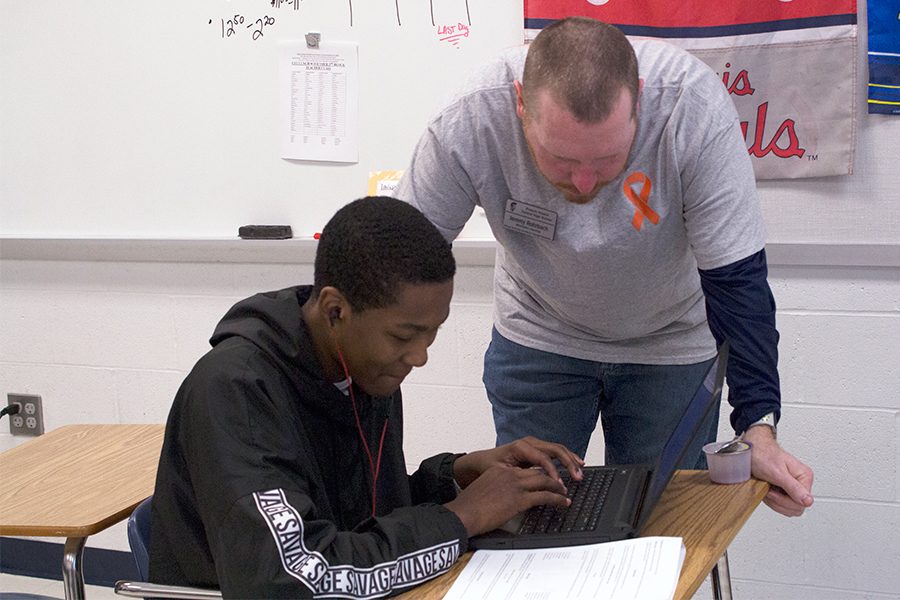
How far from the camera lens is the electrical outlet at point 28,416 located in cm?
304

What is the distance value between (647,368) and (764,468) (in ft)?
1.26

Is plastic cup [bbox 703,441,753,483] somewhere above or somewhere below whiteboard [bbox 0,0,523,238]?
below

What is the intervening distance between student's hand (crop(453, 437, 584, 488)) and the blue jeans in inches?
14.9

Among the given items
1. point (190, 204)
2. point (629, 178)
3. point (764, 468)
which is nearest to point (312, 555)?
point (764, 468)

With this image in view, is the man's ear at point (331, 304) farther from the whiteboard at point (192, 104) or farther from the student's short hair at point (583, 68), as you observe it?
the whiteboard at point (192, 104)

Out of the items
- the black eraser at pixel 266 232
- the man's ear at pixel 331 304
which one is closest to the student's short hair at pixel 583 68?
the man's ear at pixel 331 304

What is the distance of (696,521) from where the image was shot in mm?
1300

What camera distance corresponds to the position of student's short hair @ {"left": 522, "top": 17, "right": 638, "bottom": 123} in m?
1.36

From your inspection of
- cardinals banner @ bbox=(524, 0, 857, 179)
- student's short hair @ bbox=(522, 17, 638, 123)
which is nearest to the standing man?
student's short hair @ bbox=(522, 17, 638, 123)

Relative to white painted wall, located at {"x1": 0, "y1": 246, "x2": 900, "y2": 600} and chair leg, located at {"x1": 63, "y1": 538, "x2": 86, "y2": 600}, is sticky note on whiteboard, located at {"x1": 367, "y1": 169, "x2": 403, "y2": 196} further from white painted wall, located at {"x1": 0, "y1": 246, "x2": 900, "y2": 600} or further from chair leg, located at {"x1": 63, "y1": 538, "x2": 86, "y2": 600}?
chair leg, located at {"x1": 63, "y1": 538, "x2": 86, "y2": 600}

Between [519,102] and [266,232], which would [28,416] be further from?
[519,102]

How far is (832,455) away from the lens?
2.36 metres

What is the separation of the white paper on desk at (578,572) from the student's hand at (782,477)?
0.29 meters

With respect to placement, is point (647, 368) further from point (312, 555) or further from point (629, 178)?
point (312, 555)
